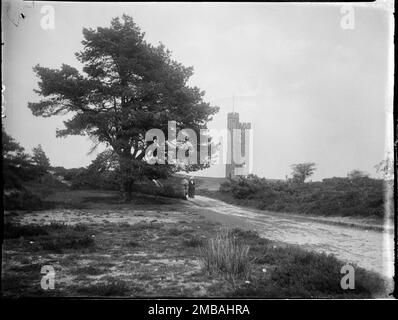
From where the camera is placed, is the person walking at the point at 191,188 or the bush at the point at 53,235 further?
the person walking at the point at 191,188

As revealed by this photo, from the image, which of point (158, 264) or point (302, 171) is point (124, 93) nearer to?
point (158, 264)

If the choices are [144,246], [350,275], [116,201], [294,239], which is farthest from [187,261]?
[116,201]

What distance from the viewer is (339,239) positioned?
8.88m

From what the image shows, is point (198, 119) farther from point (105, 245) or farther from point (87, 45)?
point (105, 245)

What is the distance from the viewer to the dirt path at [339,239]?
653cm

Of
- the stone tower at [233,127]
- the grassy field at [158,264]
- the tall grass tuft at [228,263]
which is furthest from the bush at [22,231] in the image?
the stone tower at [233,127]

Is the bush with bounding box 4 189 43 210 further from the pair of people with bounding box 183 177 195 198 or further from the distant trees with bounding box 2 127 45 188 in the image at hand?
the pair of people with bounding box 183 177 195 198

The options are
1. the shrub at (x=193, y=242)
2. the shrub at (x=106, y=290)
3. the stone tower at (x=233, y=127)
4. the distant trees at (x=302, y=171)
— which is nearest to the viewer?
the shrub at (x=106, y=290)

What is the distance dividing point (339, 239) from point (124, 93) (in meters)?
10.4

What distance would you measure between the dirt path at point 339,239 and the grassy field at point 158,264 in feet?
2.61

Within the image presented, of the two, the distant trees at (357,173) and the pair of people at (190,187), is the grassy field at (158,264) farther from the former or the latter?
the pair of people at (190,187)

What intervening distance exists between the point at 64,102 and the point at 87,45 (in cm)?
297

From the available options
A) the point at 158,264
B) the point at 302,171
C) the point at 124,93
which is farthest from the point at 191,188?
the point at 158,264

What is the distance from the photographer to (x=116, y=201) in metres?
14.9
